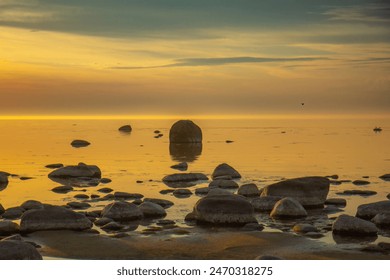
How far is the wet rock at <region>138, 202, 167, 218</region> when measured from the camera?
2223cm

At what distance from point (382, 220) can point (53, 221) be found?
10.8 meters

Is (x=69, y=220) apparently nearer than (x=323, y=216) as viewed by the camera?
Yes

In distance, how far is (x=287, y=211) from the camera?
73.2 ft

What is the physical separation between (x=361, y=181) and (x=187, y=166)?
14138 millimetres

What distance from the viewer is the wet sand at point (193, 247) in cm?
1605

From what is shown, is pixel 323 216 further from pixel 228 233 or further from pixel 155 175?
pixel 155 175

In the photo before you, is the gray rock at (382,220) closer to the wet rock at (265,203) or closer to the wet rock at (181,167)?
the wet rock at (265,203)

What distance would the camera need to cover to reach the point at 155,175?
3741 cm

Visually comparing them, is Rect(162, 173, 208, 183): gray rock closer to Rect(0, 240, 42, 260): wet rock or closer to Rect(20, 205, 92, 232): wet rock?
Rect(20, 205, 92, 232): wet rock

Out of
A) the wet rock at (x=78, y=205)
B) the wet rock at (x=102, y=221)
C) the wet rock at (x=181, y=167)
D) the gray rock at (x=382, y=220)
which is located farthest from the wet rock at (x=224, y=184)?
the wet rock at (x=181, y=167)

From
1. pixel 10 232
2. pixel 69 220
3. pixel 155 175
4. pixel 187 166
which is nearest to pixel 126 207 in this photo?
pixel 69 220

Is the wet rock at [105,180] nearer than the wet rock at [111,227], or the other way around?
the wet rock at [111,227]

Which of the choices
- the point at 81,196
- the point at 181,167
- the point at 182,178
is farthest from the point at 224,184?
the point at 181,167

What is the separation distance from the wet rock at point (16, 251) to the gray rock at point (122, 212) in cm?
685
